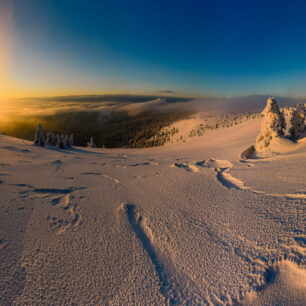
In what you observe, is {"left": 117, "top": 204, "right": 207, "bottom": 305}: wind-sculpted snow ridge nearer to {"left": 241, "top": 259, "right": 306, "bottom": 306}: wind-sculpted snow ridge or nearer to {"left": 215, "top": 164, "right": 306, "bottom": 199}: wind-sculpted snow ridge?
{"left": 241, "top": 259, "right": 306, "bottom": 306}: wind-sculpted snow ridge

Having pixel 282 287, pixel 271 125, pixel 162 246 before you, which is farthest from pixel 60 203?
pixel 271 125

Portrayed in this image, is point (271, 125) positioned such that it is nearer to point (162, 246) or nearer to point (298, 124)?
point (298, 124)

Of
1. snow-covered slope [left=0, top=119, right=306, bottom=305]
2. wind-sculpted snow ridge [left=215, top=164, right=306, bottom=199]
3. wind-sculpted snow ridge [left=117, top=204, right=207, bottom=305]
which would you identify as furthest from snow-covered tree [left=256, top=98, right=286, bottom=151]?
wind-sculpted snow ridge [left=117, top=204, right=207, bottom=305]

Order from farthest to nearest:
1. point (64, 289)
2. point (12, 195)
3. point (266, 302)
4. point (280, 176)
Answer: point (12, 195) → point (280, 176) → point (64, 289) → point (266, 302)

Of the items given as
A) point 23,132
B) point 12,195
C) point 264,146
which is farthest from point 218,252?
point 23,132

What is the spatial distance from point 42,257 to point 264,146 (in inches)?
501

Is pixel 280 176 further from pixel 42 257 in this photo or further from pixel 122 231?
pixel 42 257

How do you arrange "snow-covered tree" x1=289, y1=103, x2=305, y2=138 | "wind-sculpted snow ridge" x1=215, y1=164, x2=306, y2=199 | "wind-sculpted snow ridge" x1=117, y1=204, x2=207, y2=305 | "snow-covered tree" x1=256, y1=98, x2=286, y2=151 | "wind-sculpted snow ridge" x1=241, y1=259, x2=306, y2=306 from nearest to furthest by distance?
"wind-sculpted snow ridge" x1=241, y1=259, x2=306, y2=306 → "wind-sculpted snow ridge" x1=117, y1=204, x2=207, y2=305 → "wind-sculpted snow ridge" x1=215, y1=164, x2=306, y2=199 → "snow-covered tree" x1=256, y1=98, x2=286, y2=151 → "snow-covered tree" x1=289, y1=103, x2=305, y2=138

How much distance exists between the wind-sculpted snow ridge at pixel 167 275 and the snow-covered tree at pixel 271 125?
11539 mm

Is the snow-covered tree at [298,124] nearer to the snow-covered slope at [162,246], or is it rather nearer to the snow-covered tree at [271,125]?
the snow-covered tree at [271,125]

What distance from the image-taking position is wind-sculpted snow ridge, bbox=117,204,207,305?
1.63 metres

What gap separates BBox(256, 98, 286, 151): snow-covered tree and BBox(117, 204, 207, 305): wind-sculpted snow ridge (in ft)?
37.9

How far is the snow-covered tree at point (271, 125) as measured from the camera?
11.3 metres

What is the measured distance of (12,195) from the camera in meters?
4.09
